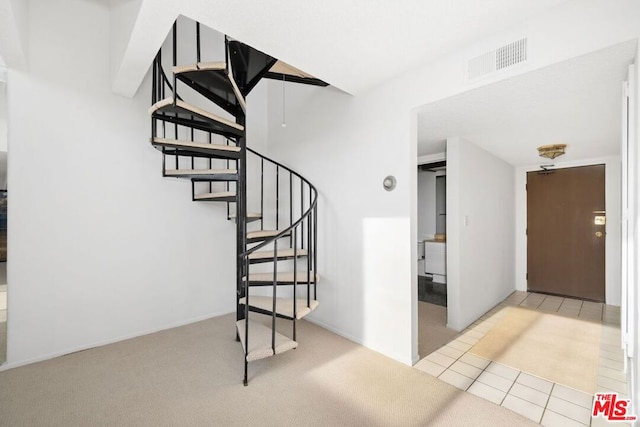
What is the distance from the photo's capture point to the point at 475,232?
3.54 m

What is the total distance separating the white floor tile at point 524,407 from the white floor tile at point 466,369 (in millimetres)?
288

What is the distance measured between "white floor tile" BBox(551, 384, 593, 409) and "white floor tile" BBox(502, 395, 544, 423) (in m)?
0.27

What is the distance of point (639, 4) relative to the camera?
4.79ft

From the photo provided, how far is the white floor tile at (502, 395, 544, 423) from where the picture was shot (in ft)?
5.97

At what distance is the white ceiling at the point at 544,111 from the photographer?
1769 mm

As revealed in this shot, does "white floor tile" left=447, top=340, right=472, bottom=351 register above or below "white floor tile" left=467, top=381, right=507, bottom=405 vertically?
below

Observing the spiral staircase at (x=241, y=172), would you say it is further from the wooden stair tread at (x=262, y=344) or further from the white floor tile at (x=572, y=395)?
the white floor tile at (x=572, y=395)

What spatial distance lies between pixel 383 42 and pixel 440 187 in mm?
4331

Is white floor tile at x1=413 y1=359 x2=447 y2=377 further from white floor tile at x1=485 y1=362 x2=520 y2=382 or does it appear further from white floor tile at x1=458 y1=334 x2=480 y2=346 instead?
white floor tile at x1=458 y1=334 x2=480 y2=346

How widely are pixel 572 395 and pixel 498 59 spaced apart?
237 centimetres

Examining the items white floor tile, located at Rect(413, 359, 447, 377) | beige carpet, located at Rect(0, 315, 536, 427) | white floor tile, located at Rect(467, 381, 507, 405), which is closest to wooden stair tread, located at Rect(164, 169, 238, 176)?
beige carpet, located at Rect(0, 315, 536, 427)

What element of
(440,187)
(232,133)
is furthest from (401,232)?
(440,187)

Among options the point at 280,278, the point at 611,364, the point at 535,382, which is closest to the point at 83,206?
the point at 280,278

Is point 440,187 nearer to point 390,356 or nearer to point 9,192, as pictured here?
point 390,356
